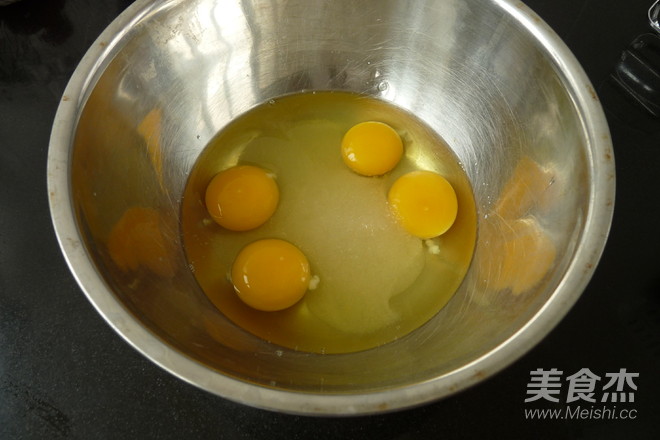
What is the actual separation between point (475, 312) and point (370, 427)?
616 mm

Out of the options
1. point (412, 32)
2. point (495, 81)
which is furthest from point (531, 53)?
point (412, 32)

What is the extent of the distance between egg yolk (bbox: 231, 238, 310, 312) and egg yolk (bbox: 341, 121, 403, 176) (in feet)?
1.94

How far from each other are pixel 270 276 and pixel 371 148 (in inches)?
32.4

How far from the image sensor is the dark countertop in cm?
206

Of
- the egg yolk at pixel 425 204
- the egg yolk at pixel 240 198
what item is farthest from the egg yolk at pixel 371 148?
the egg yolk at pixel 240 198

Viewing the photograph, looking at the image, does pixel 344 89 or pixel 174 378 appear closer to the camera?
pixel 174 378

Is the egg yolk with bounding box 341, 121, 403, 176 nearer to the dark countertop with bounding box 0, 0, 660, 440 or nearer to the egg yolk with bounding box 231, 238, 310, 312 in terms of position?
the egg yolk with bounding box 231, 238, 310, 312

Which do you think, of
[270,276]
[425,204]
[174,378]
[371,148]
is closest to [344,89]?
[371,148]

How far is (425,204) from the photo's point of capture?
94.6 inches

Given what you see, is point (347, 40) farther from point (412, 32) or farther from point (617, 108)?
point (617, 108)

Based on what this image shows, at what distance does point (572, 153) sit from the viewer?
1.97 m

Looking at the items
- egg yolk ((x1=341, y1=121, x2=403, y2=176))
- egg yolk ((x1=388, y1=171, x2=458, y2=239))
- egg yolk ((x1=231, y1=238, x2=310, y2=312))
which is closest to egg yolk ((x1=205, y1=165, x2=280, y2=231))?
egg yolk ((x1=231, y1=238, x2=310, y2=312))

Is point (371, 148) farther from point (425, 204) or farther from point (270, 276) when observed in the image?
point (270, 276)

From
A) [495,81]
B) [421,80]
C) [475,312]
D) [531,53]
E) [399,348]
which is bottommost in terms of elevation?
[399,348]
